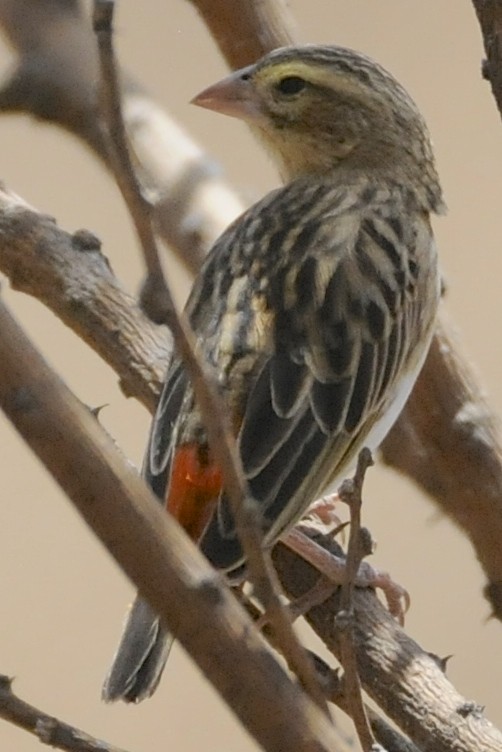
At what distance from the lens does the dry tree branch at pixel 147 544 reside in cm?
73

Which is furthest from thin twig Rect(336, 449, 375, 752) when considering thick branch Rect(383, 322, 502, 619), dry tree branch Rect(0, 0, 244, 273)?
dry tree branch Rect(0, 0, 244, 273)

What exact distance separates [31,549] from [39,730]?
228cm

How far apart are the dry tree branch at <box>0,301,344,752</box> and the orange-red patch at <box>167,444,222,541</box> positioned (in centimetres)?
62

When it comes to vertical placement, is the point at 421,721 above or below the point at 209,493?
below

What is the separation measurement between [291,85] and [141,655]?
3.17 ft

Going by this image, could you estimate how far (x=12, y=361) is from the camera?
74 centimetres

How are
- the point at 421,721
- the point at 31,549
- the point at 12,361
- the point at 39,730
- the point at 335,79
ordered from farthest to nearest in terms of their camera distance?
the point at 31,549 → the point at 335,79 → the point at 421,721 → the point at 39,730 → the point at 12,361

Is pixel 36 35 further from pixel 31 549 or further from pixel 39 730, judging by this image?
pixel 31 549

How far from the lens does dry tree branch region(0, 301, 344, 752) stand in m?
0.73

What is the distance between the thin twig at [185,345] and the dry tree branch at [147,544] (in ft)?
0.08

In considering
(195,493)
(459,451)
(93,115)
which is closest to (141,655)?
(195,493)

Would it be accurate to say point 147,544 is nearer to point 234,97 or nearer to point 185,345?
point 185,345

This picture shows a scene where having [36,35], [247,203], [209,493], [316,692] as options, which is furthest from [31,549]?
[316,692]

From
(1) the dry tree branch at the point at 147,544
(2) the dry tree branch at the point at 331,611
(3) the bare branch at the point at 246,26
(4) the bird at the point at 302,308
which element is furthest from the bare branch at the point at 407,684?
(3) the bare branch at the point at 246,26
